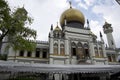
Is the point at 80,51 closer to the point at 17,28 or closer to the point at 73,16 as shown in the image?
the point at 73,16

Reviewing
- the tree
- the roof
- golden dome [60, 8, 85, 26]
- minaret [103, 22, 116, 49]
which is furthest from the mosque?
the tree

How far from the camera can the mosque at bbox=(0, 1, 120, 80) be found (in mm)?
22673

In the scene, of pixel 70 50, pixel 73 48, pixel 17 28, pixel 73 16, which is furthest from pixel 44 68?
pixel 73 16

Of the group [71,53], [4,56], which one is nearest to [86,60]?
[71,53]

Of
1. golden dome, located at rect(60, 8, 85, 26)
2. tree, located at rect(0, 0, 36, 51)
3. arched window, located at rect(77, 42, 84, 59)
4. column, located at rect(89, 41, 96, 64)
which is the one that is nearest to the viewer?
tree, located at rect(0, 0, 36, 51)

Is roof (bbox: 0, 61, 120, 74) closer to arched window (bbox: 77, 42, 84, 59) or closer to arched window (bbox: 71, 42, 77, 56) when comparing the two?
arched window (bbox: 77, 42, 84, 59)

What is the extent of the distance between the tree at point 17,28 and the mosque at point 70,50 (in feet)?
31.2

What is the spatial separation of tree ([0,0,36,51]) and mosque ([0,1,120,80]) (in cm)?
951

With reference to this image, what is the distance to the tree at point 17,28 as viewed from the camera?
11.6 meters

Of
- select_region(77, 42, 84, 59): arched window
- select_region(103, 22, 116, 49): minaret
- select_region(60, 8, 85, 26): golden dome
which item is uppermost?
select_region(60, 8, 85, 26): golden dome

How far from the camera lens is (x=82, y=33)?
2680 cm

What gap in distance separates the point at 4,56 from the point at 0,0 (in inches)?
579

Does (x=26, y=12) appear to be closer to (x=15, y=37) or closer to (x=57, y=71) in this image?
(x=15, y=37)

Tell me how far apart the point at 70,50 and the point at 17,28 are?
13.9 metres
